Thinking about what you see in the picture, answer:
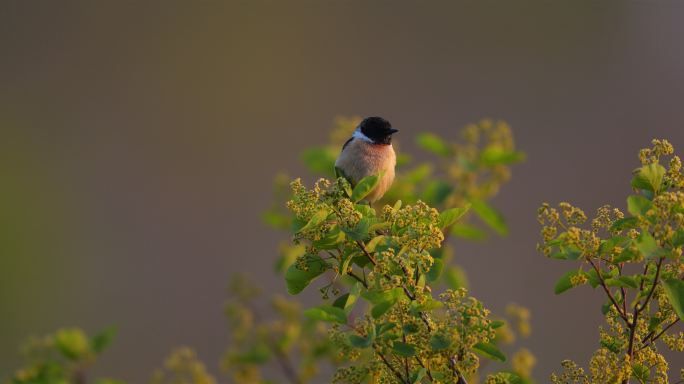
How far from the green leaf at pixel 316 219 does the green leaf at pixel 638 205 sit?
2.39ft

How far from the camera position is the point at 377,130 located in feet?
13.1

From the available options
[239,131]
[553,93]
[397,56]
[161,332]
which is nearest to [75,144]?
[239,131]

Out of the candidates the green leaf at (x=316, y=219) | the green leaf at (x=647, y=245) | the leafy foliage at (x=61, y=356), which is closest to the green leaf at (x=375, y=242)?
the green leaf at (x=316, y=219)

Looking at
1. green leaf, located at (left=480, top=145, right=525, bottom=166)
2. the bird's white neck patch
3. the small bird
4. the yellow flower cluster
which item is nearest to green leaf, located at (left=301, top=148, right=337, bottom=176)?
the small bird

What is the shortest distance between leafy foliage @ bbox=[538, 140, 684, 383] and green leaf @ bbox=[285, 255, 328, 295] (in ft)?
1.93

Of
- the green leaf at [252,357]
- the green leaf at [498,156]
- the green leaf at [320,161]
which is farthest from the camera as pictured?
the green leaf at [320,161]

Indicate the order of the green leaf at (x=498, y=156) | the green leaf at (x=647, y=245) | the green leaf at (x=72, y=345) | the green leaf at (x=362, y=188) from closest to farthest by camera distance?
the green leaf at (x=647, y=245) → the green leaf at (x=362, y=188) → the green leaf at (x=72, y=345) → the green leaf at (x=498, y=156)

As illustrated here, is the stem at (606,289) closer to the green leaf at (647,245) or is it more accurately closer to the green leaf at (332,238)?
the green leaf at (647,245)

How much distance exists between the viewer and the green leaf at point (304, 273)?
2.03 meters

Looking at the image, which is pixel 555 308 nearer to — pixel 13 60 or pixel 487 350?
pixel 487 350

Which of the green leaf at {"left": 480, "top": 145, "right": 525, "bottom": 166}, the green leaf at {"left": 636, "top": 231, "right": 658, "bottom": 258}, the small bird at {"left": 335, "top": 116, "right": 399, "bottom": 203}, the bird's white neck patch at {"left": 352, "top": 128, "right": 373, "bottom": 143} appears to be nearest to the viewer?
the green leaf at {"left": 636, "top": 231, "right": 658, "bottom": 258}

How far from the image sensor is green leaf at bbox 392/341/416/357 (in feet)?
5.72

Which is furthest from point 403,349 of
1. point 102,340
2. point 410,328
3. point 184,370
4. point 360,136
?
point 360,136

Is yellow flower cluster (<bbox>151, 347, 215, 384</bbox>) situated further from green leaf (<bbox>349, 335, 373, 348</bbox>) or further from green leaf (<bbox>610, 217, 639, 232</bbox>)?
Result: green leaf (<bbox>610, 217, 639, 232</bbox>)
